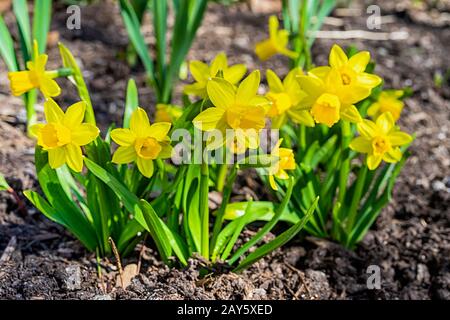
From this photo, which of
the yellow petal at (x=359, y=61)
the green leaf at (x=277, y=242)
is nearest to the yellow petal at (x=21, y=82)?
the green leaf at (x=277, y=242)

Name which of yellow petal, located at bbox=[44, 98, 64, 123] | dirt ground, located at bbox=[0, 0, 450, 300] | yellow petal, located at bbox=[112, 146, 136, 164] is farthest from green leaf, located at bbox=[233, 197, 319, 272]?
yellow petal, located at bbox=[44, 98, 64, 123]

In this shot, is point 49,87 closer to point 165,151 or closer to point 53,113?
point 53,113

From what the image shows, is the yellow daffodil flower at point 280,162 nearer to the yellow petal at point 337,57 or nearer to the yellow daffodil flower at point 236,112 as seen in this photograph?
the yellow daffodil flower at point 236,112

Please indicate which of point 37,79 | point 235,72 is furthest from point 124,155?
point 235,72

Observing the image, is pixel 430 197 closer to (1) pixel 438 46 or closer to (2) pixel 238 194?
(2) pixel 238 194
